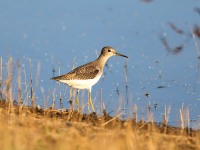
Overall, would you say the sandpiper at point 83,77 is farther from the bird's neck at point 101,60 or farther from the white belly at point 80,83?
the bird's neck at point 101,60

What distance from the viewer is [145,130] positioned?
869 centimetres

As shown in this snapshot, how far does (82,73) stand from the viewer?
10.6 m

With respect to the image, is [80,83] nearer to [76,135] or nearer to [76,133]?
[76,133]

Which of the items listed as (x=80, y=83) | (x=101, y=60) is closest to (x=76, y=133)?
(x=80, y=83)

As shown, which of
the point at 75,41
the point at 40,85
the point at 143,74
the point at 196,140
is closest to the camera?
the point at 196,140

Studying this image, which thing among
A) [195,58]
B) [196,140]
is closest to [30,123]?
[196,140]

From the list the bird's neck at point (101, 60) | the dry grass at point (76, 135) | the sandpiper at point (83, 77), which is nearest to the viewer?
the dry grass at point (76, 135)

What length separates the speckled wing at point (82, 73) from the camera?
34.1 feet

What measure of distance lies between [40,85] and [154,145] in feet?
18.4

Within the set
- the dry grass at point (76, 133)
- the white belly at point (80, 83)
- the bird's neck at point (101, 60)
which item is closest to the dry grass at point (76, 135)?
the dry grass at point (76, 133)

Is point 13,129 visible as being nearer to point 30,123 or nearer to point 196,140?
point 30,123

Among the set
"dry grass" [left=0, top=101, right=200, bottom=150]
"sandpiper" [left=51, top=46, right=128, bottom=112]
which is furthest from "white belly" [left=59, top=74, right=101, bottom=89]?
"dry grass" [left=0, top=101, right=200, bottom=150]

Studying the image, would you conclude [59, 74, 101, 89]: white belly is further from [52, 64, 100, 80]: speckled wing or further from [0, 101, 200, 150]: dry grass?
[0, 101, 200, 150]: dry grass

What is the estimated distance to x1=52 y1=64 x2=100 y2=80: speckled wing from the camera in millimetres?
10383
